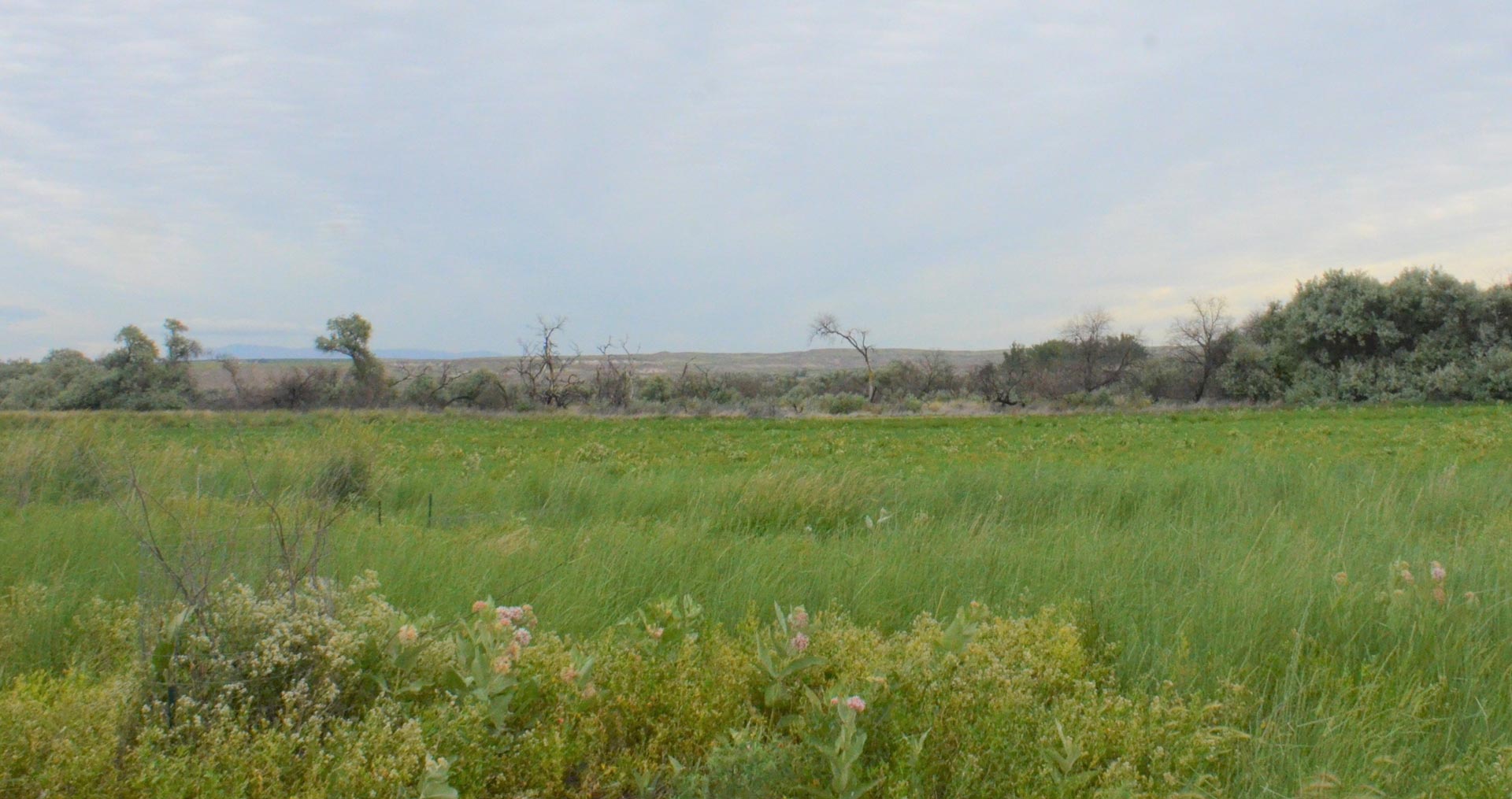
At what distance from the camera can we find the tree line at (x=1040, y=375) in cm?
3831

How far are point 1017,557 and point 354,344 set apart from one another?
177 feet

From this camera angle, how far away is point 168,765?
2221 millimetres

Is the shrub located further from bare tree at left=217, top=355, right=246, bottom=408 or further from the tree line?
bare tree at left=217, top=355, right=246, bottom=408

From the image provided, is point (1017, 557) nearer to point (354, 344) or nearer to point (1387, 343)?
point (1387, 343)

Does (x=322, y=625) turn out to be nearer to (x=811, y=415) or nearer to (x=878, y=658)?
(x=878, y=658)

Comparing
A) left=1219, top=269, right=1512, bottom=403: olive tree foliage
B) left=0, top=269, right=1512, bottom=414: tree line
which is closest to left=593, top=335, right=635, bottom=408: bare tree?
left=0, top=269, right=1512, bottom=414: tree line

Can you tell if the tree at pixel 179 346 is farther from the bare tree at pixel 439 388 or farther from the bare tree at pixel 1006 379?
the bare tree at pixel 1006 379

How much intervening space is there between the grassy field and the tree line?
3084 centimetres

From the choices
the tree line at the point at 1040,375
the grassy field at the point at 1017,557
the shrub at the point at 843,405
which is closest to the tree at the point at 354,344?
the tree line at the point at 1040,375

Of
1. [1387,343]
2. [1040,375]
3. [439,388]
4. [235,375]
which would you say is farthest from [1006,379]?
Answer: [235,375]

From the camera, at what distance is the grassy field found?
10.7 feet

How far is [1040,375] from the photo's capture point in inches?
1885

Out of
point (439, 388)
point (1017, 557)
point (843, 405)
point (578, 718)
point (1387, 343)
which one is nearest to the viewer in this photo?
point (578, 718)

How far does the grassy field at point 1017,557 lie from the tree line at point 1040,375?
30.8 metres
